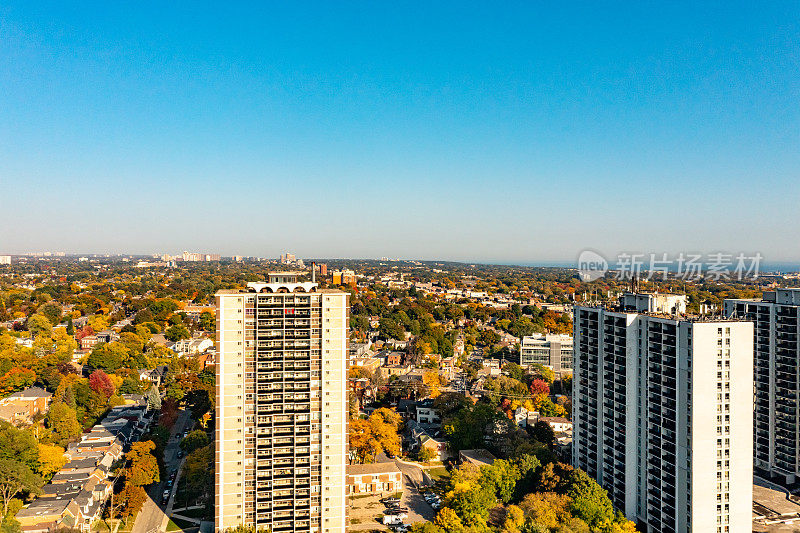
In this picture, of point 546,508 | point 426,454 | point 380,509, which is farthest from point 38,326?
point 546,508

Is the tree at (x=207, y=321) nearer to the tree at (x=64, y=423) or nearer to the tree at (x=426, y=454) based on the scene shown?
the tree at (x=64, y=423)

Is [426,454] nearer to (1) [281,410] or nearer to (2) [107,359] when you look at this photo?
(1) [281,410]

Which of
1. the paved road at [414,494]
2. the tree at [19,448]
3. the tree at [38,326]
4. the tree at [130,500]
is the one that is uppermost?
the tree at [38,326]

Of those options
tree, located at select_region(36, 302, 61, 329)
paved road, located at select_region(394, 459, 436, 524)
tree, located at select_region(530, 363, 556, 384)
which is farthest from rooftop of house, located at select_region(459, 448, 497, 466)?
tree, located at select_region(36, 302, 61, 329)

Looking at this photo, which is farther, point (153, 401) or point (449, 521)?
point (153, 401)

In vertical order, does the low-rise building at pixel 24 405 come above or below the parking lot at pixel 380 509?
above

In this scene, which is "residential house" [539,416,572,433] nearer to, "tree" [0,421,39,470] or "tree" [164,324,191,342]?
"tree" [0,421,39,470]

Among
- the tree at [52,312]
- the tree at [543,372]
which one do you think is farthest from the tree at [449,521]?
the tree at [52,312]
